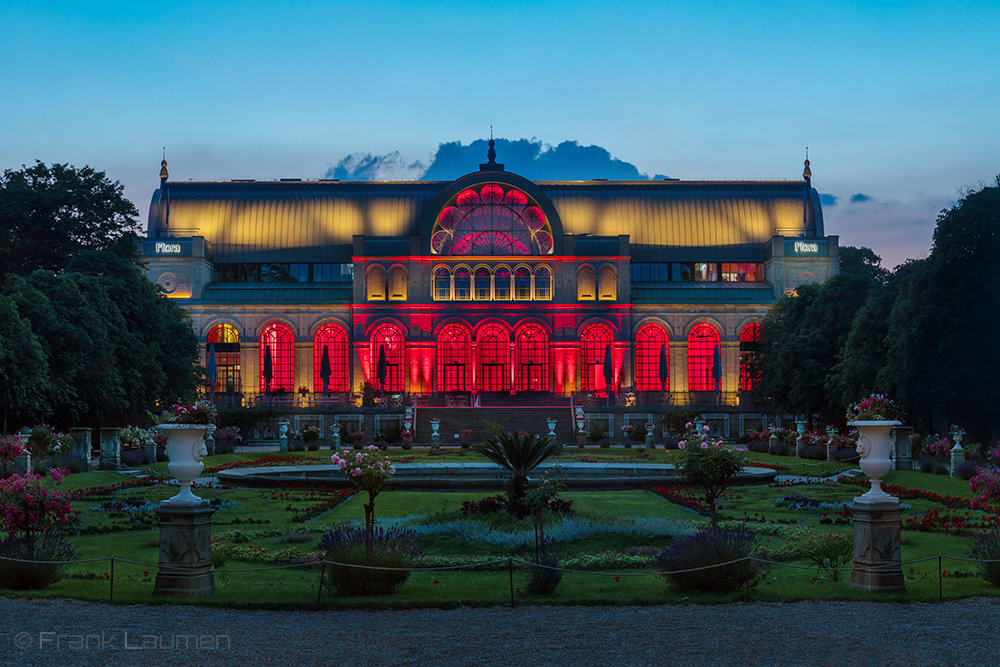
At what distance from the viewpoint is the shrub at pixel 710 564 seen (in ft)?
45.1

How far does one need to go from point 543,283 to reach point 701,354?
500 inches

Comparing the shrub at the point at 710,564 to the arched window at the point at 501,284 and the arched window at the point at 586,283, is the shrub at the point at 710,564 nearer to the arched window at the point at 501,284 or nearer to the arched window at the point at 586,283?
the arched window at the point at 501,284

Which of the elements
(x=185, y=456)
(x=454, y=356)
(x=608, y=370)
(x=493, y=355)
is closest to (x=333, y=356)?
(x=454, y=356)

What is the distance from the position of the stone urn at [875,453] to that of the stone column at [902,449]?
21.0 m

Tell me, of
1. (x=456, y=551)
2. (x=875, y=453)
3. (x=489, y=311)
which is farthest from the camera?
(x=489, y=311)

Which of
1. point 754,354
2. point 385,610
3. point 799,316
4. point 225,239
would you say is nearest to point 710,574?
point 385,610

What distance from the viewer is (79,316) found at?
4256 cm

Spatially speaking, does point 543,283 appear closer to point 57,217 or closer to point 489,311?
point 489,311

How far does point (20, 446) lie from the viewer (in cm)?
2823

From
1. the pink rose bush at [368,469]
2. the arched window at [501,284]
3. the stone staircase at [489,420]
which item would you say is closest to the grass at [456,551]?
the pink rose bush at [368,469]

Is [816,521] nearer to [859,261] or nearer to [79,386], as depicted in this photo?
[79,386]

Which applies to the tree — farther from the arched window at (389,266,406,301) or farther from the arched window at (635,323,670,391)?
the arched window at (635,323,670,391)

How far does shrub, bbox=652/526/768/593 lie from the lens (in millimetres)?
13742

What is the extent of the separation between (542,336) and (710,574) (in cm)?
5648
